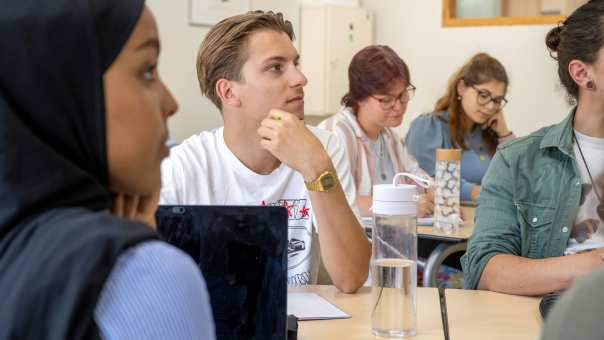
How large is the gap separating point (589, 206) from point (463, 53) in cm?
381

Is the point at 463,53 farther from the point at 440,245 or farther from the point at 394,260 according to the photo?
the point at 394,260

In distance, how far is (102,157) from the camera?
891 mm

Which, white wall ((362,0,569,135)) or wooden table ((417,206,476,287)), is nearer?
wooden table ((417,206,476,287))

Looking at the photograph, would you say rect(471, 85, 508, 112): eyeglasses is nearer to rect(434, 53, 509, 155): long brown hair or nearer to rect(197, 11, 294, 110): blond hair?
rect(434, 53, 509, 155): long brown hair

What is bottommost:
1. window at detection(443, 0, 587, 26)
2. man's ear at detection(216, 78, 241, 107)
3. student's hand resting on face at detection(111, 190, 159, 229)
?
student's hand resting on face at detection(111, 190, 159, 229)

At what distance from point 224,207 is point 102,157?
1.94 feet

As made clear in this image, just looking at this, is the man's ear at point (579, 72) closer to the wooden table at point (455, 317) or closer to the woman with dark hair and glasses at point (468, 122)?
the wooden table at point (455, 317)

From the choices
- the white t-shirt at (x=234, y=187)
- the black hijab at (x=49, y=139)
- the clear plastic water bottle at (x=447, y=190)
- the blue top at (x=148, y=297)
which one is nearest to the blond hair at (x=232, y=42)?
the white t-shirt at (x=234, y=187)

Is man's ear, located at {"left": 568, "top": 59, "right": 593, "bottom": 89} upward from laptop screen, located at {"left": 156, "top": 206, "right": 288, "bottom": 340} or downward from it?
upward

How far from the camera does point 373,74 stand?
410 centimetres

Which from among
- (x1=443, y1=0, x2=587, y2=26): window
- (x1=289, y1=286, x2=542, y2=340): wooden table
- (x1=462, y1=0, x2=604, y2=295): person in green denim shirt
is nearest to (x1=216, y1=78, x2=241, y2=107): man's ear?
(x1=289, y1=286, x2=542, y2=340): wooden table

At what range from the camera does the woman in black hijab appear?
785mm

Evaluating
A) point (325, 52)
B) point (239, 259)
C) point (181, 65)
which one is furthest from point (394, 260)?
point (325, 52)

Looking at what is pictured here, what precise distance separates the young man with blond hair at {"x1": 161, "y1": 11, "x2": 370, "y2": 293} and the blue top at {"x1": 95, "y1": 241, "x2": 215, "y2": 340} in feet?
3.95
